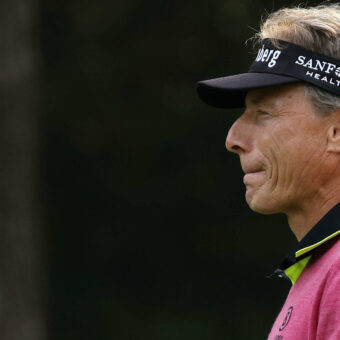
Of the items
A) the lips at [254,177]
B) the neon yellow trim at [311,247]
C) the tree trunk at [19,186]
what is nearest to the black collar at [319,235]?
the neon yellow trim at [311,247]

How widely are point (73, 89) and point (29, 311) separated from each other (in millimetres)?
4064

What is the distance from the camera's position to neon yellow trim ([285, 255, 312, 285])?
3.26 metres

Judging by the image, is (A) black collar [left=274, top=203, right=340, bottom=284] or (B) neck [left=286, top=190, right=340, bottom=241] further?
(B) neck [left=286, top=190, right=340, bottom=241]

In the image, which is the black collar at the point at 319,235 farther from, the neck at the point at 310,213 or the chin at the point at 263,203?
the chin at the point at 263,203

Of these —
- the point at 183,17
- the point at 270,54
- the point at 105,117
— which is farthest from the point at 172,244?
the point at 270,54

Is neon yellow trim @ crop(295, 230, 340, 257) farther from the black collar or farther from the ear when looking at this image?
the ear

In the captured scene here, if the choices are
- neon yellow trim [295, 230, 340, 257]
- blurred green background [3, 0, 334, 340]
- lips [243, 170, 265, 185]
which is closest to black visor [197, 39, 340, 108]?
lips [243, 170, 265, 185]

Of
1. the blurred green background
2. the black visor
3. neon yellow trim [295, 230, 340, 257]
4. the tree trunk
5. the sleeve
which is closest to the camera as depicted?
the sleeve

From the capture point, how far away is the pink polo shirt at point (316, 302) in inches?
115

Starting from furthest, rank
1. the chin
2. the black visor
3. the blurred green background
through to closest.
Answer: the blurred green background → the chin → the black visor

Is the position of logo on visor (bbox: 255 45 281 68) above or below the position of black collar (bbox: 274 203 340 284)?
above

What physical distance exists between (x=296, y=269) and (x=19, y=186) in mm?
6640

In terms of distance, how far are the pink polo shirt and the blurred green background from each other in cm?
922

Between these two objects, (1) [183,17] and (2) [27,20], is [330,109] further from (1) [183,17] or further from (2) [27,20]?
(1) [183,17]
